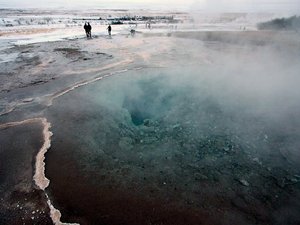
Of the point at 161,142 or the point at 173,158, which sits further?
the point at 161,142

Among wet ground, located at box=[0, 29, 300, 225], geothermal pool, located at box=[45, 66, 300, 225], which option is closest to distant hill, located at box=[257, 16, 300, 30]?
wet ground, located at box=[0, 29, 300, 225]

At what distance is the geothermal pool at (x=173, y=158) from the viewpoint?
422 cm

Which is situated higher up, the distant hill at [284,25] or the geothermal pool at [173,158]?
the distant hill at [284,25]

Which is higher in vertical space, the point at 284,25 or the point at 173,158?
the point at 284,25

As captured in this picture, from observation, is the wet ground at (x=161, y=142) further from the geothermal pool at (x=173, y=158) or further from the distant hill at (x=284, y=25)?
the distant hill at (x=284, y=25)

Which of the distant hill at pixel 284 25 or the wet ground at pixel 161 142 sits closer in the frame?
the wet ground at pixel 161 142

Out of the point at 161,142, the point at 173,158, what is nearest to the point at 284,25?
the point at 161,142

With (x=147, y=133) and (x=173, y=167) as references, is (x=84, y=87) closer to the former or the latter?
(x=147, y=133)

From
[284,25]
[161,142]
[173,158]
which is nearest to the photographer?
[173,158]

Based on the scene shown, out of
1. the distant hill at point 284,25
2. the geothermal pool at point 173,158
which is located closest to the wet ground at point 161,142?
the geothermal pool at point 173,158

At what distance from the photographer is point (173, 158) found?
5418 millimetres

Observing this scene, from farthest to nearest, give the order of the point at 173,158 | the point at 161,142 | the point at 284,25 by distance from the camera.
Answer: the point at 284,25 < the point at 161,142 < the point at 173,158

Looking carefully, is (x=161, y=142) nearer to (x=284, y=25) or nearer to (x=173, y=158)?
(x=173, y=158)

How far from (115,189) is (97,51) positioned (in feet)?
39.8
